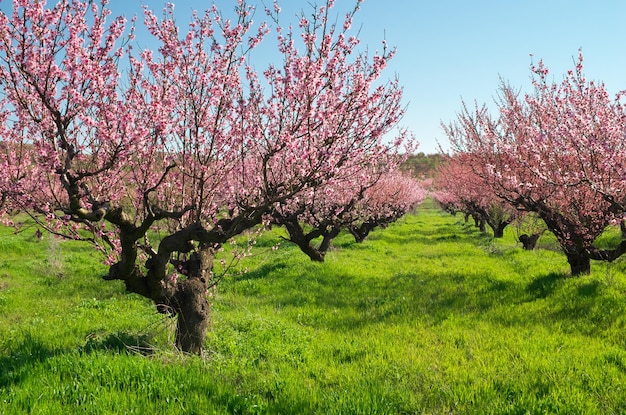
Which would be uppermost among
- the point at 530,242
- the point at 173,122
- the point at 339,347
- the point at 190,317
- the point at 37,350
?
the point at 173,122

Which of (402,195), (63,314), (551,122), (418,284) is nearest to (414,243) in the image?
(402,195)

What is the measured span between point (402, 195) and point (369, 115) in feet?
80.4

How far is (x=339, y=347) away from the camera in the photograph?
827 centimetres

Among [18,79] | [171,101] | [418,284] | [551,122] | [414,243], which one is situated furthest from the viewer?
[414,243]

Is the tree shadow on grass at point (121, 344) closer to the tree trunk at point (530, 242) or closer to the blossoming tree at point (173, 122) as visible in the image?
the blossoming tree at point (173, 122)

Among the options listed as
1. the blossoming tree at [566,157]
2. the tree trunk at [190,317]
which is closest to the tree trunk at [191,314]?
the tree trunk at [190,317]

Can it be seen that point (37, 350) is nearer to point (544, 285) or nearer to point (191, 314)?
point (191, 314)

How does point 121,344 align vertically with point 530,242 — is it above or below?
A: below

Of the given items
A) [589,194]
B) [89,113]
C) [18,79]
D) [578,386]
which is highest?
[18,79]

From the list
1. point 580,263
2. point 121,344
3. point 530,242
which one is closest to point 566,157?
point 580,263

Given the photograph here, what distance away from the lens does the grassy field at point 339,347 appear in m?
5.60

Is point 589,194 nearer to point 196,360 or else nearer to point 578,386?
point 578,386

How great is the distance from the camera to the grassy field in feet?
18.4

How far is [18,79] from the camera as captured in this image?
643 centimetres
